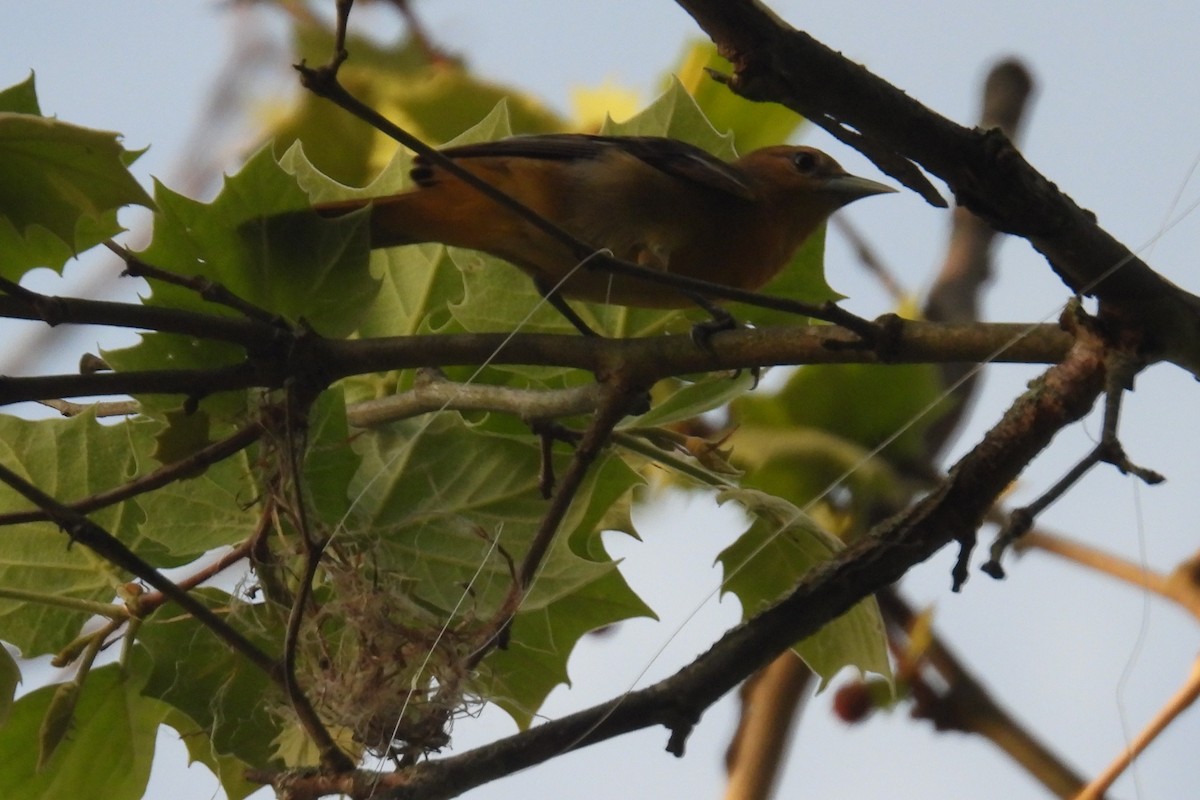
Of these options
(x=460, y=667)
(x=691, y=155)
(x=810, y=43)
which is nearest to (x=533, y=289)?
(x=691, y=155)

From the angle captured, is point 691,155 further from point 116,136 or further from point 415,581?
point 116,136

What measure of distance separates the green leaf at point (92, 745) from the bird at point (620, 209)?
18.0 inches

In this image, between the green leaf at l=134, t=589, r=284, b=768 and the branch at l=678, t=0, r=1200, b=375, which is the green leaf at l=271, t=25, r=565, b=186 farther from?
the branch at l=678, t=0, r=1200, b=375

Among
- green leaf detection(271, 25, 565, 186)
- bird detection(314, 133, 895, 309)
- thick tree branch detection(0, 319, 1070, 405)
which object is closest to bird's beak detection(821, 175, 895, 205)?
bird detection(314, 133, 895, 309)

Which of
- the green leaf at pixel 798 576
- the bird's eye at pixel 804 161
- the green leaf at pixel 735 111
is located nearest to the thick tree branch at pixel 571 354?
the green leaf at pixel 798 576

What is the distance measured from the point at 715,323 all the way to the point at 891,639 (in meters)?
0.89

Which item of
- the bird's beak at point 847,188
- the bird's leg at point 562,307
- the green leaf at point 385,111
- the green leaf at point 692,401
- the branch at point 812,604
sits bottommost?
the branch at point 812,604

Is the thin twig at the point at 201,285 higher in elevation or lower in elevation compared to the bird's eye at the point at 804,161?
lower

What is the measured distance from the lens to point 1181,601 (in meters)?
1.39

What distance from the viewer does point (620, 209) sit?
1.37 metres

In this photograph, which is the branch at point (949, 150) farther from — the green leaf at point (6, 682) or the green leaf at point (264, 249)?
the green leaf at point (6, 682)

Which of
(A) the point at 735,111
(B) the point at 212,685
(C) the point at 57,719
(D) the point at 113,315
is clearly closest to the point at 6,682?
(C) the point at 57,719

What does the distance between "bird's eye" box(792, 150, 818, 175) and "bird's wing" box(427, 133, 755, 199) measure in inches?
6.6

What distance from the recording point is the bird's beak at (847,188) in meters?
1.58
